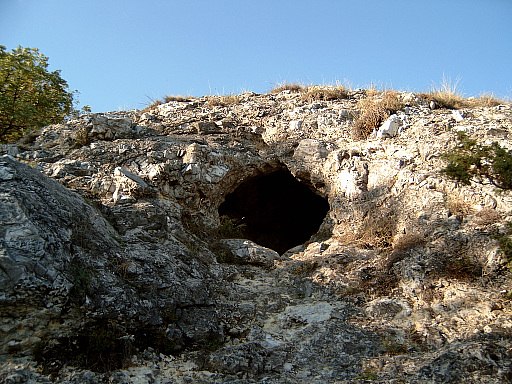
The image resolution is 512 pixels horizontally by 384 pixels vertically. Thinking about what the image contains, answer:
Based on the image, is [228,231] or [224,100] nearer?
[228,231]

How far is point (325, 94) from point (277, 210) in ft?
11.8

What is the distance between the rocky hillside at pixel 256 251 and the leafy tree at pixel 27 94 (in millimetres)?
2529

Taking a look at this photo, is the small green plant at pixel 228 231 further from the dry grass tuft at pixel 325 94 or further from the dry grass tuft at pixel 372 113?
the dry grass tuft at pixel 325 94

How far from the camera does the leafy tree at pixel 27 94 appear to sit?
42.6ft

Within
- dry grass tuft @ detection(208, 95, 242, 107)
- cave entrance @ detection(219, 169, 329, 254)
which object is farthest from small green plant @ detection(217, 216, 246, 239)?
dry grass tuft @ detection(208, 95, 242, 107)

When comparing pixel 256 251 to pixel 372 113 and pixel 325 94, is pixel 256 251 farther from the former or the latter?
pixel 325 94

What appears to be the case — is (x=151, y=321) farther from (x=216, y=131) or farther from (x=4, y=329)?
(x=216, y=131)

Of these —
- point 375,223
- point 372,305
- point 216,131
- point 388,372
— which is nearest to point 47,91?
point 216,131

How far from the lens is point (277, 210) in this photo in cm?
1315

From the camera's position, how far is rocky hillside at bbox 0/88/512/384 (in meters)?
5.76

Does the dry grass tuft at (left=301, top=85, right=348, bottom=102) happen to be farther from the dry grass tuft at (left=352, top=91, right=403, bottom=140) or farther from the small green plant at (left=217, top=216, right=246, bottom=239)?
the small green plant at (left=217, top=216, right=246, bottom=239)

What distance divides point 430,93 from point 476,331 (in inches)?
311

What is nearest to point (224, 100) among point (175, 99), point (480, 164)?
point (175, 99)

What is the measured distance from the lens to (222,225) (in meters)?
10.2
